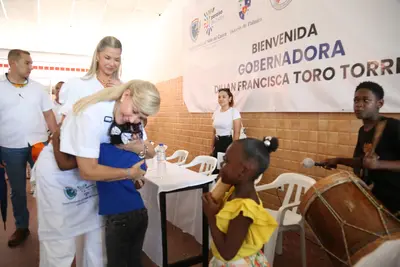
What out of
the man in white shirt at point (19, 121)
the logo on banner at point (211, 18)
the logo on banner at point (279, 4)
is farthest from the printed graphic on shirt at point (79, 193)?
the logo on banner at point (211, 18)

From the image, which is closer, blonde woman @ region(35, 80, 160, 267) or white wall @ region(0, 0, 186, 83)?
blonde woman @ region(35, 80, 160, 267)

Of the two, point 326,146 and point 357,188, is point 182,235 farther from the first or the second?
point 357,188

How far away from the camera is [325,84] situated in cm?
245

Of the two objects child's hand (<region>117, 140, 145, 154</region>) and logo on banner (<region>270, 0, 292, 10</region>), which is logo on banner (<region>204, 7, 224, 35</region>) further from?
child's hand (<region>117, 140, 145, 154</region>)

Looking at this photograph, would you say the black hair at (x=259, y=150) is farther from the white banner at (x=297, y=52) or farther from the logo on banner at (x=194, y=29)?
the logo on banner at (x=194, y=29)

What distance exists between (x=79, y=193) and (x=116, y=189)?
298mm

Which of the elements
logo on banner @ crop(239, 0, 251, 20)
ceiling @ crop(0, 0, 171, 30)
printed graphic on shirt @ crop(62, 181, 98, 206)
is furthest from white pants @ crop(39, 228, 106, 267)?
ceiling @ crop(0, 0, 171, 30)

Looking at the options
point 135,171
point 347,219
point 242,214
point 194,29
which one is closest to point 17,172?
point 135,171

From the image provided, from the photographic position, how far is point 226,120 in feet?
11.1

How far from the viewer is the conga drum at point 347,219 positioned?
131 cm

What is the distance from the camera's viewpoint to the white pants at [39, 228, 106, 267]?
4.75ft

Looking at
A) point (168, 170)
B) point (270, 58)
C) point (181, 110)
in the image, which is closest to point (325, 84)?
point (270, 58)

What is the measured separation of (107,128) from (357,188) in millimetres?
1213

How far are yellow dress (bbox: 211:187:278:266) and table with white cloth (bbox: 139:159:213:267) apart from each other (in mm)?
920
